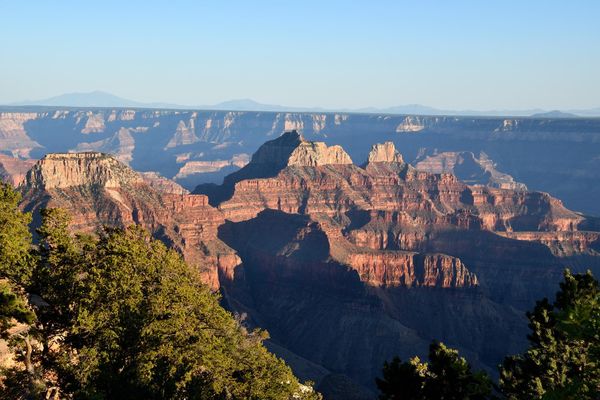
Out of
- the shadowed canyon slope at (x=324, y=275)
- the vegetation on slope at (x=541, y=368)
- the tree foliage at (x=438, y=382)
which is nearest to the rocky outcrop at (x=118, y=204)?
the shadowed canyon slope at (x=324, y=275)

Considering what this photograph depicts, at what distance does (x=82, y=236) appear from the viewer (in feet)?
145

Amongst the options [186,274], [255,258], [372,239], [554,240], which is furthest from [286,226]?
[186,274]

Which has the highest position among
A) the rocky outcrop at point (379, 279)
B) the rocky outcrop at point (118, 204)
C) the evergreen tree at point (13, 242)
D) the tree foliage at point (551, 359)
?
the evergreen tree at point (13, 242)

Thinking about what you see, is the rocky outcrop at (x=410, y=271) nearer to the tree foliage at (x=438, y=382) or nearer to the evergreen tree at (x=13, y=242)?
the evergreen tree at (x=13, y=242)

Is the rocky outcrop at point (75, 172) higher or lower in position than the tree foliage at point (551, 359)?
lower

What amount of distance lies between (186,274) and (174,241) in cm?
9665

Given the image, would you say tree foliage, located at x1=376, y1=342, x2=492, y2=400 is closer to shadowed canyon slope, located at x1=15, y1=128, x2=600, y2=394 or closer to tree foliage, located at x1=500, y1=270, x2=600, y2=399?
tree foliage, located at x1=500, y1=270, x2=600, y2=399

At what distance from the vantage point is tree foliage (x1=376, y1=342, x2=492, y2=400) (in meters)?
30.4

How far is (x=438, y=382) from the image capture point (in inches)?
1223

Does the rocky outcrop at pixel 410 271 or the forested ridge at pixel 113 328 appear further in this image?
the rocky outcrop at pixel 410 271

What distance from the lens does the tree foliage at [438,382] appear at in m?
30.4

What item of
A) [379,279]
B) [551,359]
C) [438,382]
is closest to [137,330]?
[438,382]

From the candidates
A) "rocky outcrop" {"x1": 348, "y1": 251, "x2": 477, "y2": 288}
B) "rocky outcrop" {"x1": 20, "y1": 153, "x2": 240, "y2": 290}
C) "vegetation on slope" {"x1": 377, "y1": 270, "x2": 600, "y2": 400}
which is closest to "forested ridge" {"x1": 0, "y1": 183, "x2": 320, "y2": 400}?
"vegetation on slope" {"x1": 377, "y1": 270, "x2": 600, "y2": 400}

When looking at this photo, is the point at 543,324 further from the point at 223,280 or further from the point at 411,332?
the point at 223,280
